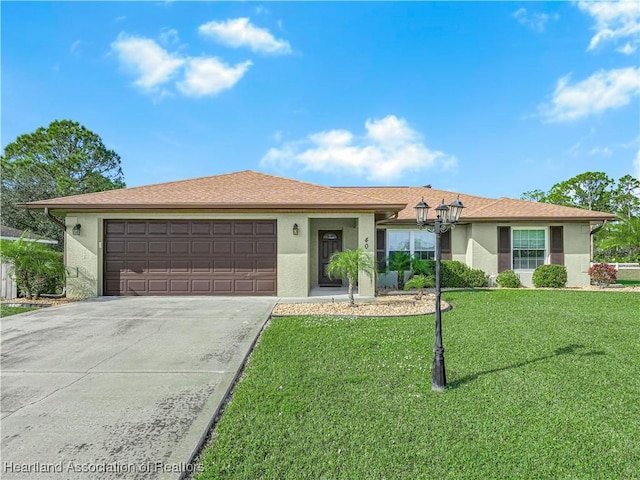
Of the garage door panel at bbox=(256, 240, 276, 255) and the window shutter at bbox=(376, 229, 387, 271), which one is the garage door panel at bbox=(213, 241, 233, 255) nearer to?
the garage door panel at bbox=(256, 240, 276, 255)

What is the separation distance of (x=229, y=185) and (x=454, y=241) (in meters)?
9.63

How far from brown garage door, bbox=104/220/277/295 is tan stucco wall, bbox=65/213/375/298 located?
0.72 feet

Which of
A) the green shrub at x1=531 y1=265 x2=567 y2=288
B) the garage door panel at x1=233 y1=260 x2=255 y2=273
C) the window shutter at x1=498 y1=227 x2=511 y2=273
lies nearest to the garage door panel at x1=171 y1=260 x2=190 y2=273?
the garage door panel at x1=233 y1=260 x2=255 y2=273

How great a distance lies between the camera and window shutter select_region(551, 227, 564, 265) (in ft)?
43.1

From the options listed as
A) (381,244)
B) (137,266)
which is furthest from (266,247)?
(381,244)

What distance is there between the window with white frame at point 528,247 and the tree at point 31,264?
16.4 meters

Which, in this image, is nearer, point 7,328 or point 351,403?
point 351,403

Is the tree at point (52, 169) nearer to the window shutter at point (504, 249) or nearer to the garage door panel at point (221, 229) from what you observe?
the garage door panel at point (221, 229)

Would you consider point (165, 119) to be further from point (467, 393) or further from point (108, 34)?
point (467, 393)

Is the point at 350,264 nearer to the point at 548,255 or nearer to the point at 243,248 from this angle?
the point at 243,248

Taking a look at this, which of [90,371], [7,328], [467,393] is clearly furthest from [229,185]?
[467,393]

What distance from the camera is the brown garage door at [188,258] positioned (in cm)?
1028

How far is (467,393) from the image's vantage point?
12.4 feet

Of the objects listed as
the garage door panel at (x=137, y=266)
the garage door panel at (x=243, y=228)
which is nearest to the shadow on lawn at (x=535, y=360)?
the garage door panel at (x=243, y=228)
